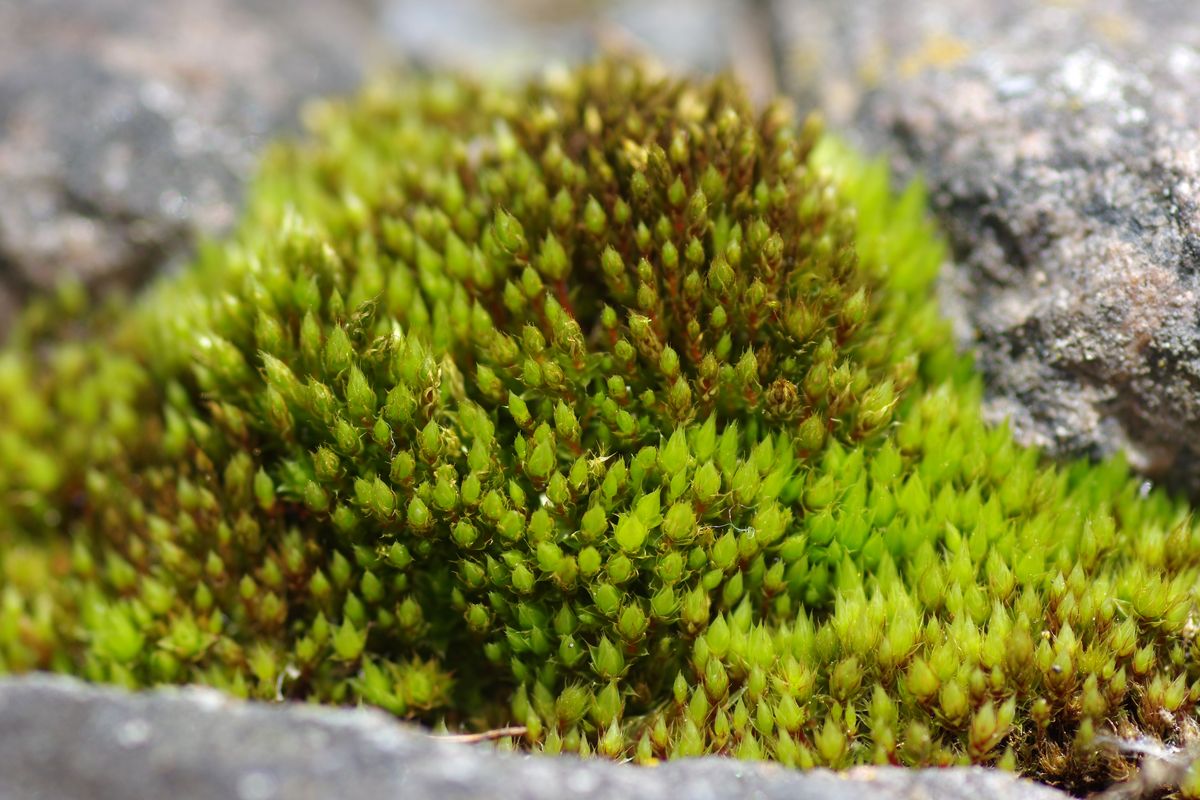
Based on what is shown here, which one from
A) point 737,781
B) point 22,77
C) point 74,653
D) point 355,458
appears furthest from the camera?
point 22,77

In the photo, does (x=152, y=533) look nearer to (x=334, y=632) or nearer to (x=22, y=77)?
(x=334, y=632)

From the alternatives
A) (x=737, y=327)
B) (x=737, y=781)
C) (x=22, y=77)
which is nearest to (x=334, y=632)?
(x=737, y=781)

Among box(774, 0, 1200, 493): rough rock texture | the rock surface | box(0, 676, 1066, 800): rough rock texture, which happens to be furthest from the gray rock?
box(0, 676, 1066, 800): rough rock texture

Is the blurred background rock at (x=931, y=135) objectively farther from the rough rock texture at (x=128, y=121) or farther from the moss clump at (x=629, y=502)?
the moss clump at (x=629, y=502)

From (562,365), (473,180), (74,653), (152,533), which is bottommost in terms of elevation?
(74,653)

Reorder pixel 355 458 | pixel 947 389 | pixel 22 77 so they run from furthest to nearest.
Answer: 1. pixel 22 77
2. pixel 947 389
3. pixel 355 458

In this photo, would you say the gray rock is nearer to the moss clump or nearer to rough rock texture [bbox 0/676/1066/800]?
the moss clump

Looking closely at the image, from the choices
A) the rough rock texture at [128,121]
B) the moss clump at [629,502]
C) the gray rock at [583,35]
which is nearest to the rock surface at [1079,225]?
the moss clump at [629,502]
